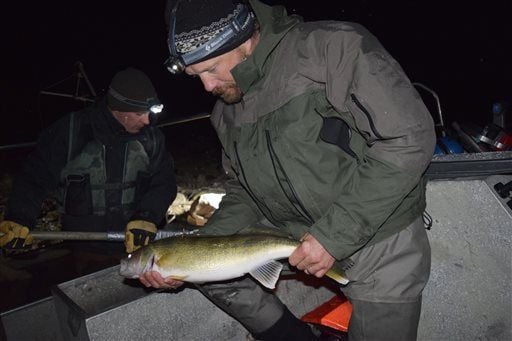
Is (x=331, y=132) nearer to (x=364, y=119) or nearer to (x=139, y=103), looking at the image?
(x=364, y=119)

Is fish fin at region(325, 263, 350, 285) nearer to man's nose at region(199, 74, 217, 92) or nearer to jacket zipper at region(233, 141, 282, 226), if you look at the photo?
jacket zipper at region(233, 141, 282, 226)

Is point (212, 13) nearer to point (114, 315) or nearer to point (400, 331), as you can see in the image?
point (114, 315)

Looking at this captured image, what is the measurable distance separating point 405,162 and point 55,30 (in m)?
47.8

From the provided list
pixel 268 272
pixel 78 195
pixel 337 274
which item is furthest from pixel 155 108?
pixel 337 274

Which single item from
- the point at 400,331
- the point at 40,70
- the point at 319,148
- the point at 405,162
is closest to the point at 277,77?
the point at 319,148

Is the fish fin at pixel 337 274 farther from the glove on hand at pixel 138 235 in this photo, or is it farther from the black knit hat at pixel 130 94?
the black knit hat at pixel 130 94

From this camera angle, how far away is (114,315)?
286 centimetres

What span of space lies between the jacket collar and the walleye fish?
3.19 feet

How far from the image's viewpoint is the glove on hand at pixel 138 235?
4.40 m

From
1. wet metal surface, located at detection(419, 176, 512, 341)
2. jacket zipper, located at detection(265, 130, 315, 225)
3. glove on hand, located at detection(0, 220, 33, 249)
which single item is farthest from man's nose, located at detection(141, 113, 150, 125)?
wet metal surface, located at detection(419, 176, 512, 341)

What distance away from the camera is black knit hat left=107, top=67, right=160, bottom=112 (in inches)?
194

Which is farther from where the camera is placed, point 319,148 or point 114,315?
point 114,315

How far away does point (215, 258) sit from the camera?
279cm

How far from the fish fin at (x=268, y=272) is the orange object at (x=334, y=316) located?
83 centimetres
